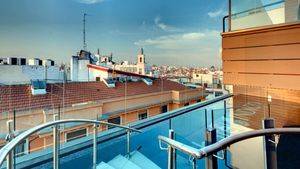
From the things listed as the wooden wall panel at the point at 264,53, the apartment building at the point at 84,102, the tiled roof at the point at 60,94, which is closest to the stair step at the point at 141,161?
the wooden wall panel at the point at 264,53

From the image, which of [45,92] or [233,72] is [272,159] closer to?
[233,72]

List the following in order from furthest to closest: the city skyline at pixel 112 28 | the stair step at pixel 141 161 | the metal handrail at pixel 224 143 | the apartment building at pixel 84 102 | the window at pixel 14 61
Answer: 1. the window at pixel 14 61
2. the city skyline at pixel 112 28
3. the apartment building at pixel 84 102
4. the stair step at pixel 141 161
5. the metal handrail at pixel 224 143

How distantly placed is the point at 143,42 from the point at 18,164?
79.3 ft

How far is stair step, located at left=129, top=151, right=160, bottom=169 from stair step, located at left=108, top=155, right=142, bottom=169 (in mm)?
64

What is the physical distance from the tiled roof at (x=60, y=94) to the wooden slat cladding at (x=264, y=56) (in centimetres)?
814

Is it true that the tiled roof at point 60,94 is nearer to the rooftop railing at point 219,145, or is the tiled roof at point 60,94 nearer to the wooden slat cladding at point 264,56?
the wooden slat cladding at point 264,56

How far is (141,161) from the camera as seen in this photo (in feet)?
8.13

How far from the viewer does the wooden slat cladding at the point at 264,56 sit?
2.55 metres

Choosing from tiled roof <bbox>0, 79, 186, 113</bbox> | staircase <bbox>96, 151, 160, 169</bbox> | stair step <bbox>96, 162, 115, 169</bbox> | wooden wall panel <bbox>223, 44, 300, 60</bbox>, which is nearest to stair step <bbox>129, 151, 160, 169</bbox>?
staircase <bbox>96, 151, 160, 169</bbox>

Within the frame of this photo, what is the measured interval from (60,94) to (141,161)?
9.82 meters

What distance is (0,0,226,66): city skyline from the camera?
1595 centimetres

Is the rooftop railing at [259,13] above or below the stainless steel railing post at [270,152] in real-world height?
above

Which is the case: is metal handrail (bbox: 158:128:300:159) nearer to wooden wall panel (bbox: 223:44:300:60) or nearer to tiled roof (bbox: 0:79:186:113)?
wooden wall panel (bbox: 223:44:300:60)

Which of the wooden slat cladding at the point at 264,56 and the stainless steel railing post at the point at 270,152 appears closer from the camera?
Answer: the stainless steel railing post at the point at 270,152
